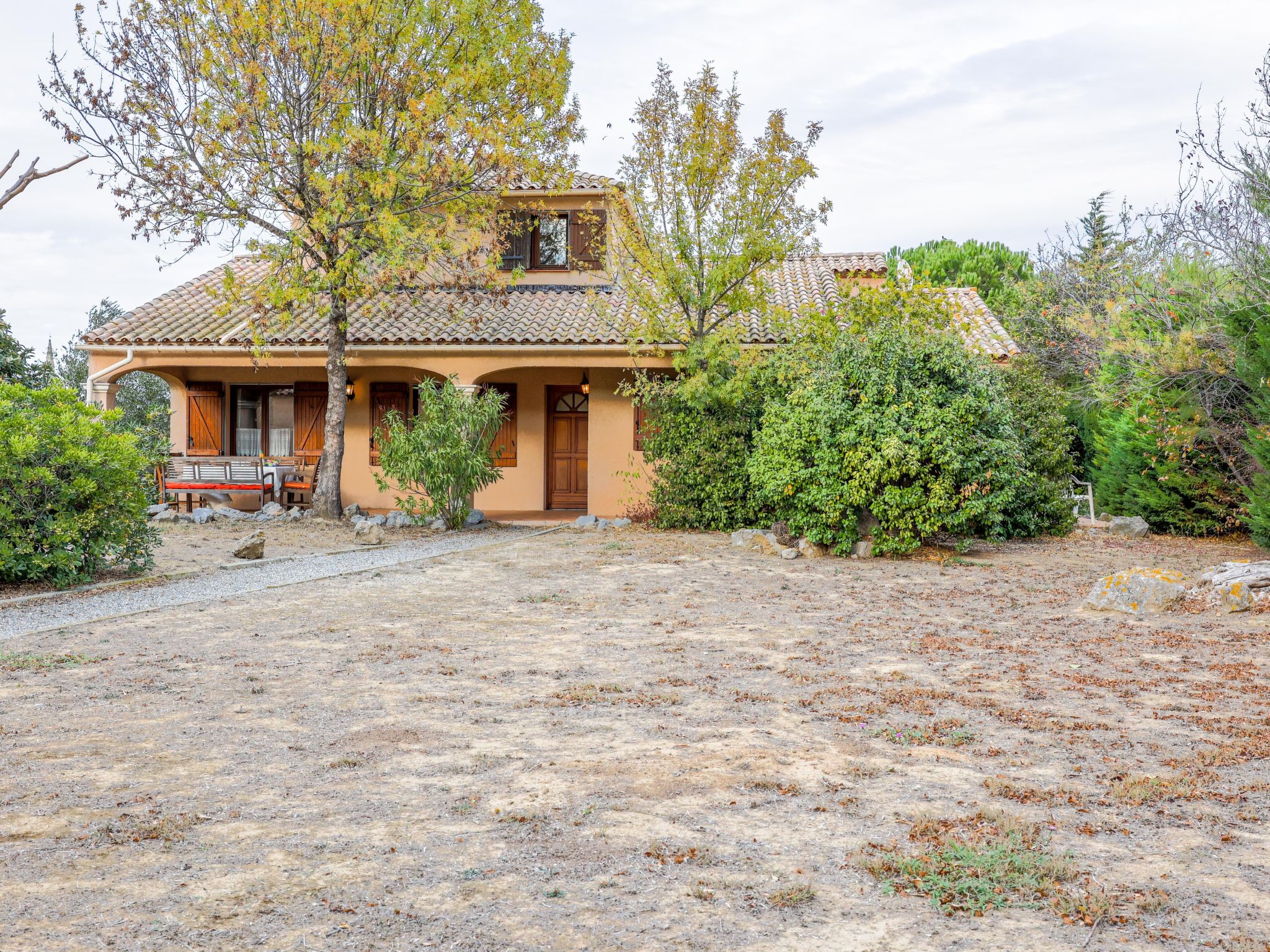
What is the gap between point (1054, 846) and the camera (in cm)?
360

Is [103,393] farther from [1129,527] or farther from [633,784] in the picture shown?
[1129,527]

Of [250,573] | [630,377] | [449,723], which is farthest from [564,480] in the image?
[449,723]

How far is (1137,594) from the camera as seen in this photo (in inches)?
349

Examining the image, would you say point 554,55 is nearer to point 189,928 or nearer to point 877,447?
point 877,447

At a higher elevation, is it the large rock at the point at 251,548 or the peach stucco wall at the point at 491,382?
the peach stucco wall at the point at 491,382

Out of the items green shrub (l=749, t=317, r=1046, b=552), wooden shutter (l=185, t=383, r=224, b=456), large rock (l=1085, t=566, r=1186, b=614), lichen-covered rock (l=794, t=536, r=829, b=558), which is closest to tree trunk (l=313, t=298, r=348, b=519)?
wooden shutter (l=185, t=383, r=224, b=456)

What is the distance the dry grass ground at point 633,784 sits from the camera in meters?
3.05

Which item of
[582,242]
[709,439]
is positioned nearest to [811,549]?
[709,439]

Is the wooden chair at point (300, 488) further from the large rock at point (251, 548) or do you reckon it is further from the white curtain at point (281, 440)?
the large rock at point (251, 548)

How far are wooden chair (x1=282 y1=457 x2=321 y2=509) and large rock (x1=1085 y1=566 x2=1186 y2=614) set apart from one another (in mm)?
13082

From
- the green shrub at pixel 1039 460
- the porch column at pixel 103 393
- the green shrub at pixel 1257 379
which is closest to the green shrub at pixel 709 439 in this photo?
the green shrub at pixel 1039 460

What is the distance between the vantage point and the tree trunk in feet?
54.2

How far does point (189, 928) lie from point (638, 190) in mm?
13397

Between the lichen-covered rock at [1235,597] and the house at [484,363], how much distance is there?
8594 mm
